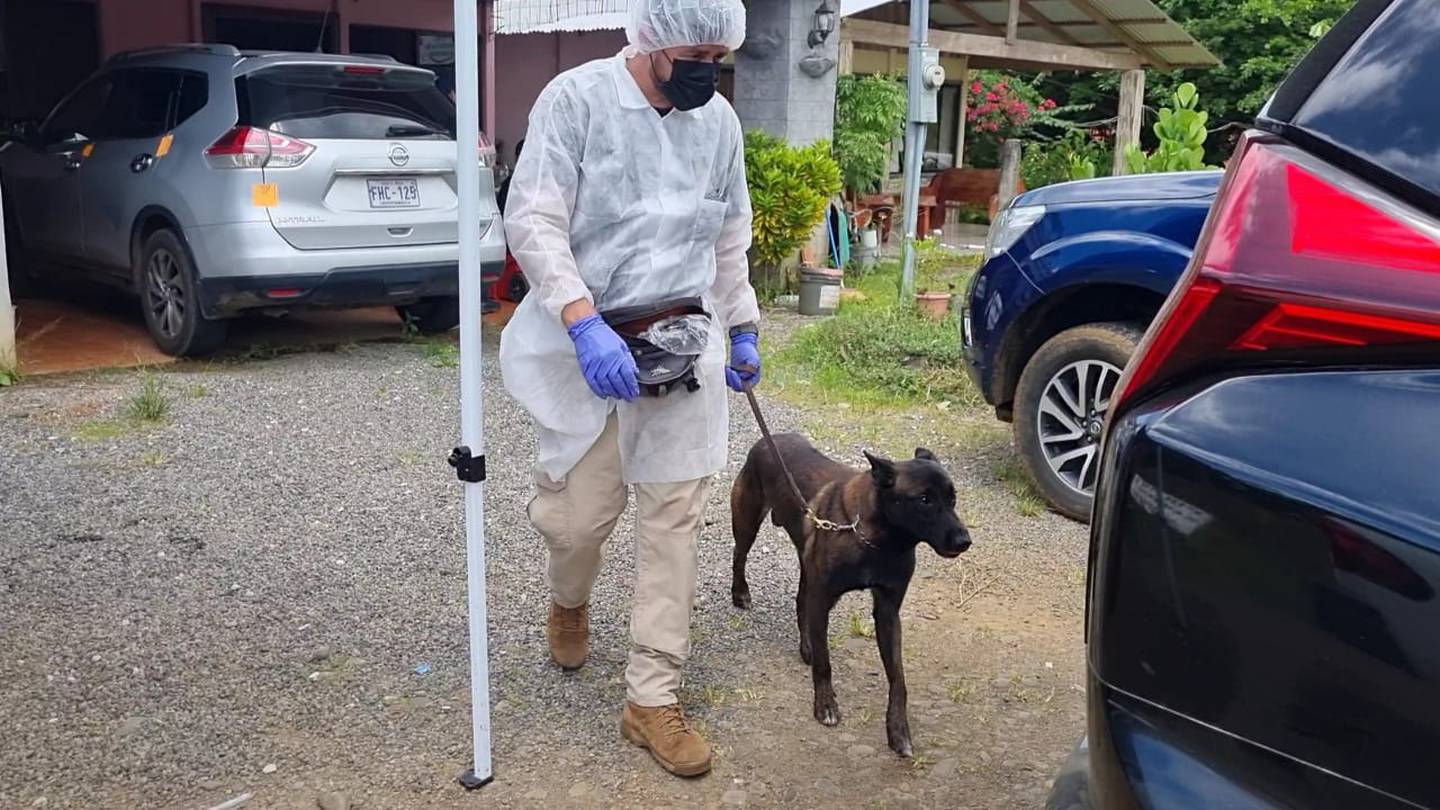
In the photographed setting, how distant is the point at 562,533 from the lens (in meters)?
3.28

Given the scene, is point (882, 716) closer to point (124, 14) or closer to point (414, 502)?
point (414, 502)

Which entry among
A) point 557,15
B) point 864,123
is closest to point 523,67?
point 557,15

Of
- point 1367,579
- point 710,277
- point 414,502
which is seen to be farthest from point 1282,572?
point 414,502

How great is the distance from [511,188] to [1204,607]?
2.03 m

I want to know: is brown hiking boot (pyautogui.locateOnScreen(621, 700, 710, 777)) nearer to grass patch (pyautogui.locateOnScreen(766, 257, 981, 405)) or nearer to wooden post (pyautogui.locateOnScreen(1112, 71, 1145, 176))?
grass patch (pyautogui.locateOnScreen(766, 257, 981, 405))

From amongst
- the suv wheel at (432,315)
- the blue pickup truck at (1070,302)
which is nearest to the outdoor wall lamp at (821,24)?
the suv wheel at (432,315)

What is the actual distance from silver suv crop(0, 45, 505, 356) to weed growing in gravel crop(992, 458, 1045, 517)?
10.6ft

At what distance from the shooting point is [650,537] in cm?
319

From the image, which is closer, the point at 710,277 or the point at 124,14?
the point at 710,277

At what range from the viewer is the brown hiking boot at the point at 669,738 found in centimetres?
312

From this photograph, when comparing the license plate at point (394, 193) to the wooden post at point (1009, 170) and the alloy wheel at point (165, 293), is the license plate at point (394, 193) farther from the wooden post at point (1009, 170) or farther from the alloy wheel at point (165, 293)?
the wooden post at point (1009, 170)

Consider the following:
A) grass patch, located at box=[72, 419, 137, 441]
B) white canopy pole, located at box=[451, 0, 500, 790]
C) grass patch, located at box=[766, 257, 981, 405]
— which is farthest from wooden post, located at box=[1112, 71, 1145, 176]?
white canopy pole, located at box=[451, 0, 500, 790]

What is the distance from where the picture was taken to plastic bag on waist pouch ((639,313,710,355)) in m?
3.06

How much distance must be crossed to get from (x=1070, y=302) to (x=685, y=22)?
2.80 m
